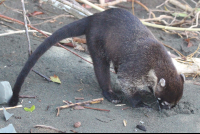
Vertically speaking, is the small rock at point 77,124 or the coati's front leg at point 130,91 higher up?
the coati's front leg at point 130,91

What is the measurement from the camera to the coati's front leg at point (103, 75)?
4.25m

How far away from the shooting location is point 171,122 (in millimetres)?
3490

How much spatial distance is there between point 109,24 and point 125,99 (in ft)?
4.53

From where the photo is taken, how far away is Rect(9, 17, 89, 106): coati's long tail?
363 cm

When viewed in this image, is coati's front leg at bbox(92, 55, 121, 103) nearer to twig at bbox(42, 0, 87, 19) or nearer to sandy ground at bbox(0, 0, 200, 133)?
sandy ground at bbox(0, 0, 200, 133)

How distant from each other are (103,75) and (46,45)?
1.14 m

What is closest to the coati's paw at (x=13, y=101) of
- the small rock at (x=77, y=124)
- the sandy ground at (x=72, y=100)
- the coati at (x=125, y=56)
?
the coati at (x=125, y=56)

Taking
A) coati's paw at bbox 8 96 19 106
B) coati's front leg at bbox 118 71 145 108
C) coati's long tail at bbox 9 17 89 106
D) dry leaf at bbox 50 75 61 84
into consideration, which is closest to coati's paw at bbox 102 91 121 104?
coati's front leg at bbox 118 71 145 108

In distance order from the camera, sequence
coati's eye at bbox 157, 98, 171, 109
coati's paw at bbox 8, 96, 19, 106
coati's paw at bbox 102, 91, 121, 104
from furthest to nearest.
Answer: coati's paw at bbox 102, 91, 121, 104 < coati's eye at bbox 157, 98, 171, 109 < coati's paw at bbox 8, 96, 19, 106

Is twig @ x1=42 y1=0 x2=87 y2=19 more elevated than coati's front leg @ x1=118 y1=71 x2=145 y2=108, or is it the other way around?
twig @ x1=42 y1=0 x2=87 y2=19

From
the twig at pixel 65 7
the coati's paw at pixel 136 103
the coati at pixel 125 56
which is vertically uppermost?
the twig at pixel 65 7

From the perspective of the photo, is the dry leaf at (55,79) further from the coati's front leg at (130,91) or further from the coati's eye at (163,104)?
the coati's eye at (163,104)

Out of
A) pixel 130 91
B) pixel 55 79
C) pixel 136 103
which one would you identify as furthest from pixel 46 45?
pixel 136 103

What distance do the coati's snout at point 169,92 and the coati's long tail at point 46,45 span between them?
172 cm
